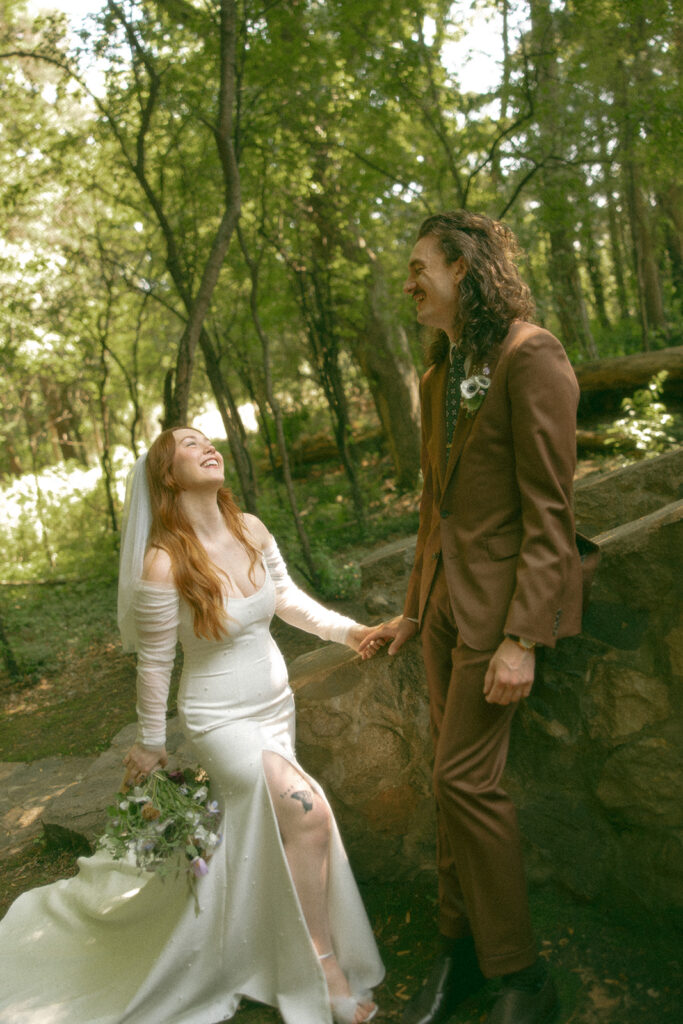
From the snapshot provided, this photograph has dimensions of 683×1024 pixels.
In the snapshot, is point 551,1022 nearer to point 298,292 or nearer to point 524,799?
point 524,799

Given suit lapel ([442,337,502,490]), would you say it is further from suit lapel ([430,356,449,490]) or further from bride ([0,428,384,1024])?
bride ([0,428,384,1024])

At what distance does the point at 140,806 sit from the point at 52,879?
71.5 inches

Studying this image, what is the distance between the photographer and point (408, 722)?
3.22m

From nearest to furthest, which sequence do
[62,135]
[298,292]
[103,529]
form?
[62,135], [298,292], [103,529]

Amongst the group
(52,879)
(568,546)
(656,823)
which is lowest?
(52,879)

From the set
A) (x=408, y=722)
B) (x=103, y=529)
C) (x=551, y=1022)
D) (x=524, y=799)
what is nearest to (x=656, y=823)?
(x=524, y=799)

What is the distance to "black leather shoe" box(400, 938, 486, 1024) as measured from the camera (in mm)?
2574

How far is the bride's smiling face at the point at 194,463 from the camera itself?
3.09m

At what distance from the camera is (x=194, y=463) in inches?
122

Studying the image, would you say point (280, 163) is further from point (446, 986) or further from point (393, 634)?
point (446, 986)

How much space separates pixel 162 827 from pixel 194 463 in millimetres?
1286

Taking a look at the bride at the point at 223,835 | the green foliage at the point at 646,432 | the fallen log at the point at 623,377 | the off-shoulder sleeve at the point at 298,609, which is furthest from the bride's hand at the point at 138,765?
the fallen log at the point at 623,377

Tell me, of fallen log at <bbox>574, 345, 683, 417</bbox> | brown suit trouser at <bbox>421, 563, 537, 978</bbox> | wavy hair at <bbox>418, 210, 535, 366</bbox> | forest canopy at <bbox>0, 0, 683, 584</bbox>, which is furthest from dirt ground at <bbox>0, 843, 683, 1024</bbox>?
fallen log at <bbox>574, 345, 683, 417</bbox>

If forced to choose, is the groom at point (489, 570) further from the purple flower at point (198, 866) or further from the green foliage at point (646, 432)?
the green foliage at point (646, 432)
